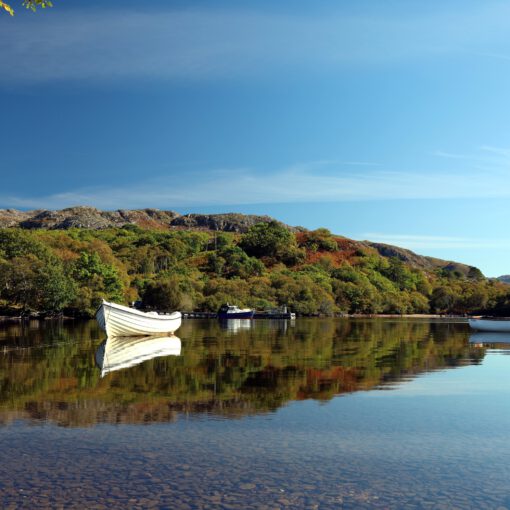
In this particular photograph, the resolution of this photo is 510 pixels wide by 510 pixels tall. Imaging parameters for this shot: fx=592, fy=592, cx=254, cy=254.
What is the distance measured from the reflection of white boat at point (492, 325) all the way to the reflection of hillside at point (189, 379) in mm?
33413

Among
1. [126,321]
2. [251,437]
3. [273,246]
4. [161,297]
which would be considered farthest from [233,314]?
[251,437]

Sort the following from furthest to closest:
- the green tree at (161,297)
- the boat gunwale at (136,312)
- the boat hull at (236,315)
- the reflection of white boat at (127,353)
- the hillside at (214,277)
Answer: the green tree at (161,297), the boat hull at (236,315), the hillside at (214,277), the boat gunwale at (136,312), the reflection of white boat at (127,353)

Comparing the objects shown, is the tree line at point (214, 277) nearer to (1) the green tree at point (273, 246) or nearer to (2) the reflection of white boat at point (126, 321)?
(1) the green tree at point (273, 246)

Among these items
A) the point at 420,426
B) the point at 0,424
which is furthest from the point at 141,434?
the point at 420,426

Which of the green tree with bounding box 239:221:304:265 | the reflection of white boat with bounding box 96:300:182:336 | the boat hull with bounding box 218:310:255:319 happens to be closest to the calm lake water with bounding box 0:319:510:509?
the reflection of white boat with bounding box 96:300:182:336

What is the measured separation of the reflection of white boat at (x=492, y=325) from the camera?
2544 inches

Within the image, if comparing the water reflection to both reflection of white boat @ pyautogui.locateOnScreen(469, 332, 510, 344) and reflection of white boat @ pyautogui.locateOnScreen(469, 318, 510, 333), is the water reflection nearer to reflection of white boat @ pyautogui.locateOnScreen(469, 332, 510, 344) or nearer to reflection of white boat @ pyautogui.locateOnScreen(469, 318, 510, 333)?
reflection of white boat @ pyautogui.locateOnScreen(469, 332, 510, 344)

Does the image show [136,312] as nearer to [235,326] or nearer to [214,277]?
[235,326]

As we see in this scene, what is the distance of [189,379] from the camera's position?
20312mm

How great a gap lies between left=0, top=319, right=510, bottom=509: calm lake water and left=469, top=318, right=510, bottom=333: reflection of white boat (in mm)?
44240

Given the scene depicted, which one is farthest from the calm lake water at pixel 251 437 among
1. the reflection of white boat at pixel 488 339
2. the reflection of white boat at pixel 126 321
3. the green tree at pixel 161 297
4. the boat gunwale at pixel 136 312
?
the green tree at pixel 161 297

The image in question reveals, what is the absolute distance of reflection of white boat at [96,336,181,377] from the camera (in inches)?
980

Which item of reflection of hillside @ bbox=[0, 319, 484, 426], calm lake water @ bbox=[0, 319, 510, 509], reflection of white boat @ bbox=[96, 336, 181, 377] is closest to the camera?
calm lake water @ bbox=[0, 319, 510, 509]

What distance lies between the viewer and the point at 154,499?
8219mm
